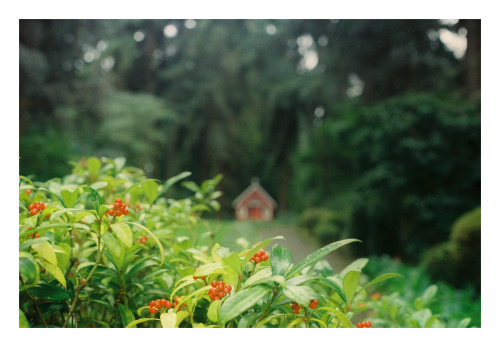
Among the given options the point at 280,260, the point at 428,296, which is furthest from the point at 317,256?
the point at 428,296

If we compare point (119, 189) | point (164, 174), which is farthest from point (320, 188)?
point (119, 189)

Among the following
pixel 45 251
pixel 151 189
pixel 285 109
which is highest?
pixel 285 109

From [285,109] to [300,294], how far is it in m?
6.95

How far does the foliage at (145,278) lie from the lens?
1.45 feet

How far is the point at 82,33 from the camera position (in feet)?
13.3

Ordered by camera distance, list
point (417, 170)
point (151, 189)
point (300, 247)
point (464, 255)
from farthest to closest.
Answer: point (417, 170) < point (464, 255) < point (300, 247) < point (151, 189)

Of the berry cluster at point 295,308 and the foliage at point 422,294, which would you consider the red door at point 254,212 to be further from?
the berry cluster at point 295,308

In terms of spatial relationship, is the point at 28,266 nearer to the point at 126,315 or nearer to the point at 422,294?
the point at 126,315

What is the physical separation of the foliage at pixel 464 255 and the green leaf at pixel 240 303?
257cm

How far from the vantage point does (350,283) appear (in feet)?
1.64

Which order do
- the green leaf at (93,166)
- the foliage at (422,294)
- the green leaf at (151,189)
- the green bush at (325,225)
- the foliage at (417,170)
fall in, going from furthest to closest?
the green bush at (325,225), the foliage at (417,170), the foliage at (422,294), the green leaf at (93,166), the green leaf at (151,189)

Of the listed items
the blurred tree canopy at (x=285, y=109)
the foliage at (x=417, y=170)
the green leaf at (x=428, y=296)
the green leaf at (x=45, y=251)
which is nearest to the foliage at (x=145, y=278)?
the green leaf at (x=45, y=251)

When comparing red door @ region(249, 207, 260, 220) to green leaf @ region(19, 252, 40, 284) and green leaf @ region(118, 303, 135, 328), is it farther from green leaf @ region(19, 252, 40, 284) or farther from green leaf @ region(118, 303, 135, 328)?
green leaf @ region(19, 252, 40, 284)
